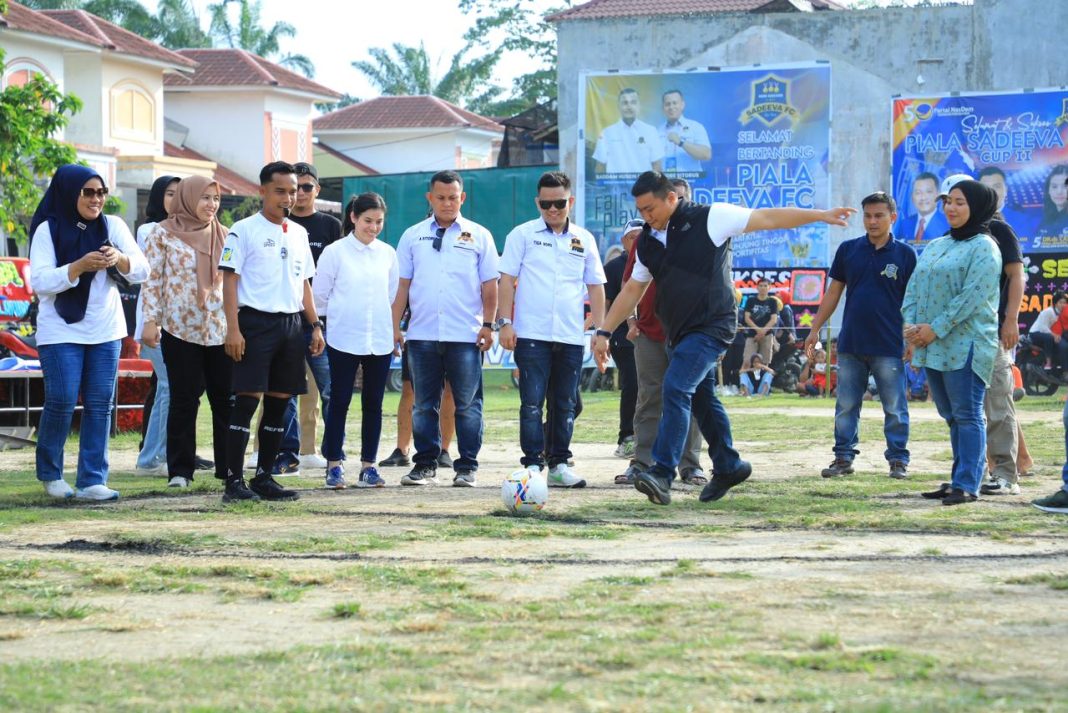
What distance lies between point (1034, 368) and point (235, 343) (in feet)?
58.2

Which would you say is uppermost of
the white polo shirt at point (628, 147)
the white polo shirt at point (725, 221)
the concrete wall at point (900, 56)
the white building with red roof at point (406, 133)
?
the white building with red roof at point (406, 133)

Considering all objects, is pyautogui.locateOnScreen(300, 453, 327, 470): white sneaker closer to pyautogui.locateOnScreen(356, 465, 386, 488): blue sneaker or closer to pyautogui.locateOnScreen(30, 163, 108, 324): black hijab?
pyautogui.locateOnScreen(356, 465, 386, 488): blue sneaker

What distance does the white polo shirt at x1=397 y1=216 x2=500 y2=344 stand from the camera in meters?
9.70

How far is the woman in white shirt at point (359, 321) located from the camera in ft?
31.3

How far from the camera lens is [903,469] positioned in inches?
401

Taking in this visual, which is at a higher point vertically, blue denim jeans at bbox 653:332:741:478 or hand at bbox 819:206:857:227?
hand at bbox 819:206:857:227

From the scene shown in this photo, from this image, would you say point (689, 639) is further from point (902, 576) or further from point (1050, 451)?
point (1050, 451)

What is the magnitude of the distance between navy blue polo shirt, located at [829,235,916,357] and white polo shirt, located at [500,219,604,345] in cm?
203

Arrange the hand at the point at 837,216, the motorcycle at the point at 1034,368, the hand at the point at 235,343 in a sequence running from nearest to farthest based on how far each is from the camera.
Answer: the hand at the point at 837,216
the hand at the point at 235,343
the motorcycle at the point at 1034,368

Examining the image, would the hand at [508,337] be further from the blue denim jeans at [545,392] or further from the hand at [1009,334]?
the hand at [1009,334]

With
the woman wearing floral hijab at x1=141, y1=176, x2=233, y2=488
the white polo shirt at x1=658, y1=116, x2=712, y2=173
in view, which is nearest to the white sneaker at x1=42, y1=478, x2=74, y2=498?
the woman wearing floral hijab at x1=141, y1=176, x2=233, y2=488

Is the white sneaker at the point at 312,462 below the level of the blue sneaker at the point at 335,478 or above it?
below

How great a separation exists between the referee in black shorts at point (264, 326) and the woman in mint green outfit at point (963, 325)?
3699 mm

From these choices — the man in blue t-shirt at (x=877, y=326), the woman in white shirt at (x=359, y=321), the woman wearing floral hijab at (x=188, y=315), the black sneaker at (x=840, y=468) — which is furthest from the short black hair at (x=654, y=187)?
the black sneaker at (x=840, y=468)
